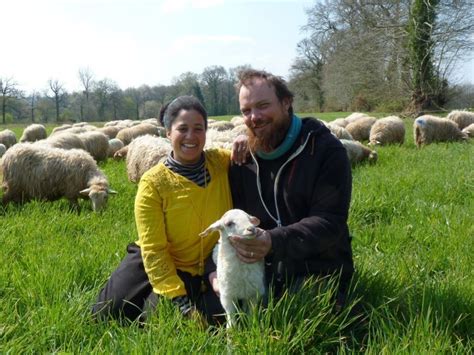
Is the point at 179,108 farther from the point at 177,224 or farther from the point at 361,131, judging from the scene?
the point at 361,131

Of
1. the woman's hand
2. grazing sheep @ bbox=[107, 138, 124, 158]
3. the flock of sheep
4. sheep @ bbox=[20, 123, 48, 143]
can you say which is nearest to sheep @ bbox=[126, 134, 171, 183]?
the flock of sheep

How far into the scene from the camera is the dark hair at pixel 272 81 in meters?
2.89

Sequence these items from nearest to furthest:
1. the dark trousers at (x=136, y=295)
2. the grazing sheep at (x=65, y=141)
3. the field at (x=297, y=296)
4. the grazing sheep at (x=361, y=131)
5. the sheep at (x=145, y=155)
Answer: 1. the field at (x=297, y=296)
2. the dark trousers at (x=136, y=295)
3. the sheep at (x=145, y=155)
4. the grazing sheep at (x=65, y=141)
5. the grazing sheep at (x=361, y=131)

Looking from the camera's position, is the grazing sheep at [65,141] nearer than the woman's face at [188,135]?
No

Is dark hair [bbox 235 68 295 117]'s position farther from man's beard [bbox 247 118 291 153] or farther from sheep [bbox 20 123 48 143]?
sheep [bbox 20 123 48 143]

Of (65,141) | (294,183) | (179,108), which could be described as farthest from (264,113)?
(65,141)

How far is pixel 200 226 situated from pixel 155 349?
998mm

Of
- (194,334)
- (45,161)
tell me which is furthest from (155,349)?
(45,161)

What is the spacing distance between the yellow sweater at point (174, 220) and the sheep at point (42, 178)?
3685 mm

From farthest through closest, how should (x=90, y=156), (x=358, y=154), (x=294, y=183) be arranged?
(x=358, y=154)
(x=90, y=156)
(x=294, y=183)

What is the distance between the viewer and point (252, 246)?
2.35 meters

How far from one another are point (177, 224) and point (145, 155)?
18.8ft

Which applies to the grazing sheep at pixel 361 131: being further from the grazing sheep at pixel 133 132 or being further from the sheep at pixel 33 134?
the sheep at pixel 33 134

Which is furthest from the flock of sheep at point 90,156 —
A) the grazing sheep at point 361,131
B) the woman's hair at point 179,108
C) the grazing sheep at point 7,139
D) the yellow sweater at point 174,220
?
the yellow sweater at point 174,220
